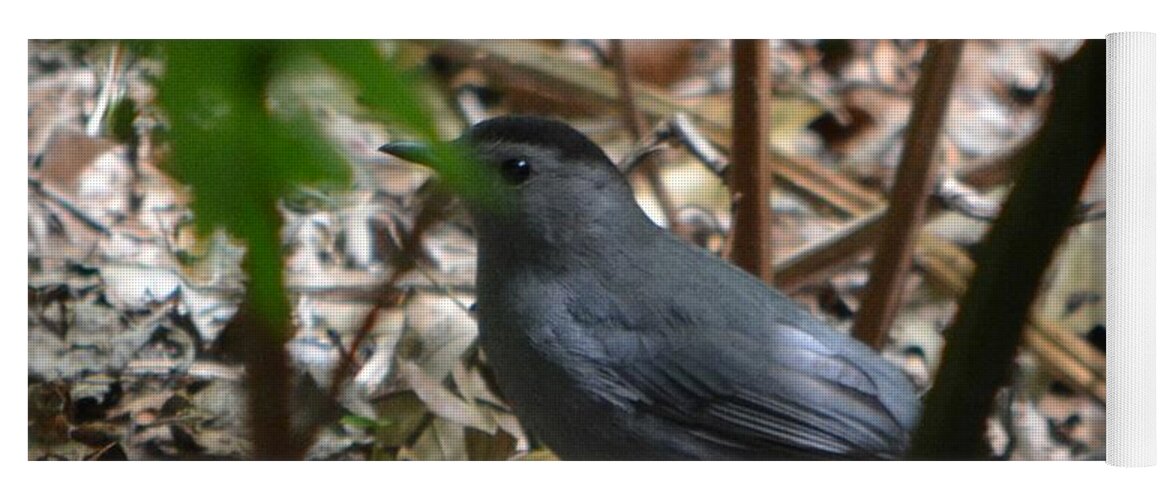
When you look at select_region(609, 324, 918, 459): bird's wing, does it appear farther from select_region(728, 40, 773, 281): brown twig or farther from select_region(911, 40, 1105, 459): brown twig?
select_region(911, 40, 1105, 459): brown twig

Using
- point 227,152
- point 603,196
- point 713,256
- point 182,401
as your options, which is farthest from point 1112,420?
point 227,152

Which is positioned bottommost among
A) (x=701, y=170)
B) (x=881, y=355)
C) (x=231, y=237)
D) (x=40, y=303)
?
(x=231, y=237)

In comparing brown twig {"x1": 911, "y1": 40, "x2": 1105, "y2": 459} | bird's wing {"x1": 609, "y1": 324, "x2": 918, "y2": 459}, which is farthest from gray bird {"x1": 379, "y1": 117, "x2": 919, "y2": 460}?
brown twig {"x1": 911, "y1": 40, "x2": 1105, "y2": 459}

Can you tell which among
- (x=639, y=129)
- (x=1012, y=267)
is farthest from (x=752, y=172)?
(x=1012, y=267)

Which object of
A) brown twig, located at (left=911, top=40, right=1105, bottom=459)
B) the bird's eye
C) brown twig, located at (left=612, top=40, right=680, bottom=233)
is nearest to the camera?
brown twig, located at (left=911, top=40, right=1105, bottom=459)

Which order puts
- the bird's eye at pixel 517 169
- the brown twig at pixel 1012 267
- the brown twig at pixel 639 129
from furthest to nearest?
the brown twig at pixel 639 129, the bird's eye at pixel 517 169, the brown twig at pixel 1012 267

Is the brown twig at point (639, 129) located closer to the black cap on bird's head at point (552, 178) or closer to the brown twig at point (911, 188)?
the black cap on bird's head at point (552, 178)

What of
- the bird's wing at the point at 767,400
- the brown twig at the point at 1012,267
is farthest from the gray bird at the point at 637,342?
the brown twig at the point at 1012,267

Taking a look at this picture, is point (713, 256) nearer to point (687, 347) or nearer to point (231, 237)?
point (687, 347)
